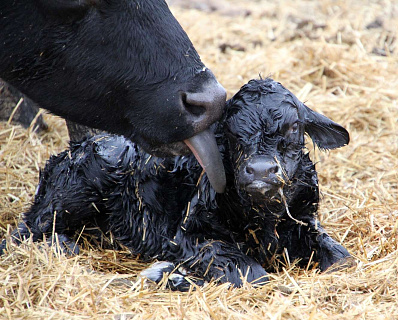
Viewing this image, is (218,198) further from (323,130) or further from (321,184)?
(321,184)

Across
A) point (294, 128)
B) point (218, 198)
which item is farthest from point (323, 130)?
point (218, 198)

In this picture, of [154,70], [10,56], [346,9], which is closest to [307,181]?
[154,70]

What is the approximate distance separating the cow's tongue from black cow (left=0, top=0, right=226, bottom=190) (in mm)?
12

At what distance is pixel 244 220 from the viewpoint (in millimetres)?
3602

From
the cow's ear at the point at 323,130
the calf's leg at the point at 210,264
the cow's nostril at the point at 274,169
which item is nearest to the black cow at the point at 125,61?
the cow's nostril at the point at 274,169

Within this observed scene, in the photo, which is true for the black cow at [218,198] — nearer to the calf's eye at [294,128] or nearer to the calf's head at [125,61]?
the calf's eye at [294,128]

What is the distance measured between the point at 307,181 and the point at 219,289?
0.83 metres

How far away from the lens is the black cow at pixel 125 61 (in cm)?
309

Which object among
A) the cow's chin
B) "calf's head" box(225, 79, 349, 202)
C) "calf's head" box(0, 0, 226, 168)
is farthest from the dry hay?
"calf's head" box(0, 0, 226, 168)

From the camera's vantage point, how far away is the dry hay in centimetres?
308

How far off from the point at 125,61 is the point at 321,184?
89.1 inches

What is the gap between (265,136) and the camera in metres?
3.26

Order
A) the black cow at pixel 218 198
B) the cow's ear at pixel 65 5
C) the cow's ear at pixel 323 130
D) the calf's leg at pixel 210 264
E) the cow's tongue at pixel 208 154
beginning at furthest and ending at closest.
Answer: the cow's ear at pixel 323 130 → the calf's leg at pixel 210 264 → the black cow at pixel 218 198 → the cow's tongue at pixel 208 154 → the cow's ear at pixel 65 5

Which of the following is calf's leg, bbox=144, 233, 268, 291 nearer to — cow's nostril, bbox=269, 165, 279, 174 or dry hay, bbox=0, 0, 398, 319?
dry hay, bbox=0, 0, 398, 319
